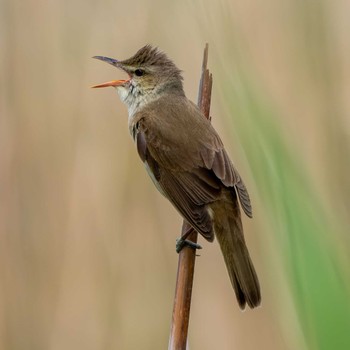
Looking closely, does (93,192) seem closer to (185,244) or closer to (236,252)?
(185,244)

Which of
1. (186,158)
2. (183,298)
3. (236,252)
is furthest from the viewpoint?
(186,158)

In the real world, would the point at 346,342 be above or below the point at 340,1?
below

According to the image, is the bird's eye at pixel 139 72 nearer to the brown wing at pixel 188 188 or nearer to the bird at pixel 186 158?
the bird at pixel 186 158

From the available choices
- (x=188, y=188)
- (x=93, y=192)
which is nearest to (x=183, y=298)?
(x=188, y=188)

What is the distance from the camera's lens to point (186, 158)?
242 cm

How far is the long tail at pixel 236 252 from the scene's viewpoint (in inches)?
77.3

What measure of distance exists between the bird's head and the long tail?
2.25 feet

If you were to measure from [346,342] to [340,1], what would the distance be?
233 centimetres

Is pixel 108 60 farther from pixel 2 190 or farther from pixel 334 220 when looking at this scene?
pixel 334 220

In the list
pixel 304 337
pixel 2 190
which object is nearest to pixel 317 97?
pixel 2 190

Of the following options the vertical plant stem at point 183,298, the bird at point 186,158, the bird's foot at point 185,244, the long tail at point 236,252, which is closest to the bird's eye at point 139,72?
the bird at point 186,158

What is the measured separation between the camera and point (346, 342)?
2.09 feet

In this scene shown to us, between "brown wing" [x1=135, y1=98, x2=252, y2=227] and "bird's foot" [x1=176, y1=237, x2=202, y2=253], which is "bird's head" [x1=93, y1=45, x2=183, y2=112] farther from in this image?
"bird's foot" [x1=176, y1=237, x2=202, y2=253]

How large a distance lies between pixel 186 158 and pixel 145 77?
0.48m
